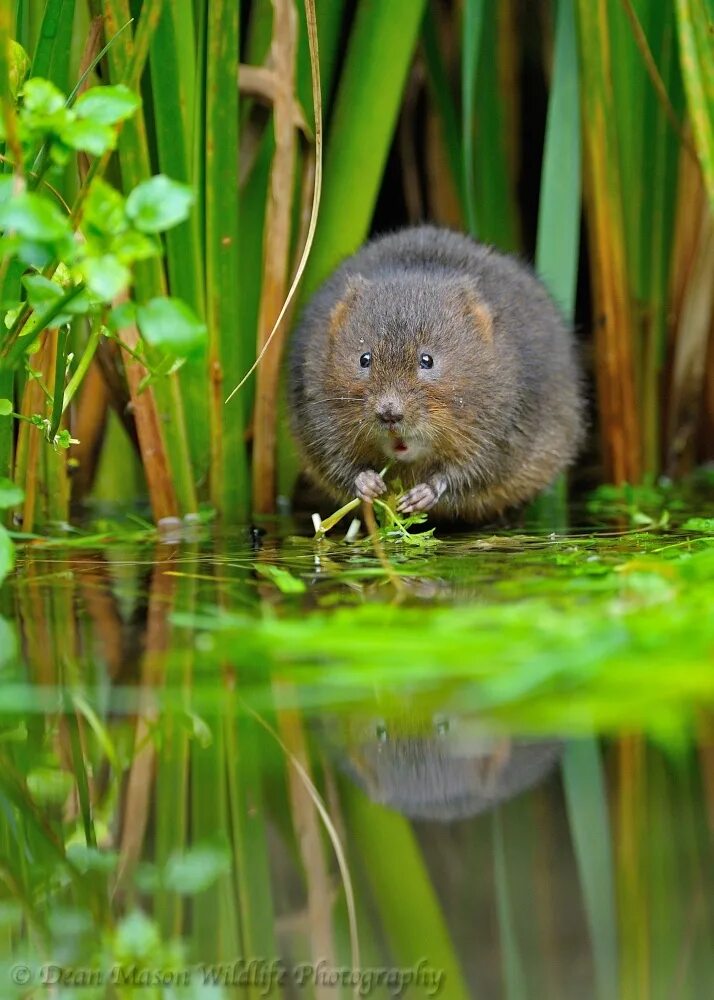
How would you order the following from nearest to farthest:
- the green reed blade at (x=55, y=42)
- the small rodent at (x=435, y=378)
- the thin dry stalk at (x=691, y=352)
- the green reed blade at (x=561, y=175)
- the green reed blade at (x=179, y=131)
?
the green reed blade at (x=55, y=42)
the green reed blade at (x=179, y=131)
the small rodent at (x=435, y=378)
the green reed blade at (x=561, y=175)
the thin dry stalk at (x=691, y=352)

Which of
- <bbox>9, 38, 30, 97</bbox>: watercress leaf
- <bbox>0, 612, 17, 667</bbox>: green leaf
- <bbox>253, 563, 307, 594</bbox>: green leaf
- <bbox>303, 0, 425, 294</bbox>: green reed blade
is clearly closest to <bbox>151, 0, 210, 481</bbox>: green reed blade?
<bbox>303, 0, 425, 294</bbox>: green reed blade

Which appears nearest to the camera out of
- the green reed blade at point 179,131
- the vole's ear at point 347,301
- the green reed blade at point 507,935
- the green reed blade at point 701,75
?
the green reed blade at point 507,935

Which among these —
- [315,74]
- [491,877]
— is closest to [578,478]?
[315,74]

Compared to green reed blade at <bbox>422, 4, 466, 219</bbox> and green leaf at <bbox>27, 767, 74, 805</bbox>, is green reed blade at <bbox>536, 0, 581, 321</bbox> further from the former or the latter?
green leaf at <bbox>27, 767, 74, 805</bbox>

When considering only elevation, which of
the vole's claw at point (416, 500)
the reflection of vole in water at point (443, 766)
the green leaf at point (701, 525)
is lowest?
the reflection of vole in water at point (443, 766)

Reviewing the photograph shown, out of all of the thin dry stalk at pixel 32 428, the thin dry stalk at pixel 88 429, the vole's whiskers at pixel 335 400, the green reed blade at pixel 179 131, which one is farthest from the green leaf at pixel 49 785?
the thin dry stalk at pixel 88 429

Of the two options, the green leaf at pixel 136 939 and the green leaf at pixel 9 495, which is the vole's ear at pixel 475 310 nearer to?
the green leaf at pixel 9 495

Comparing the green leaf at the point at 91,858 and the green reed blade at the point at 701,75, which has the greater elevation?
the green reed blade at the point at 701,75
